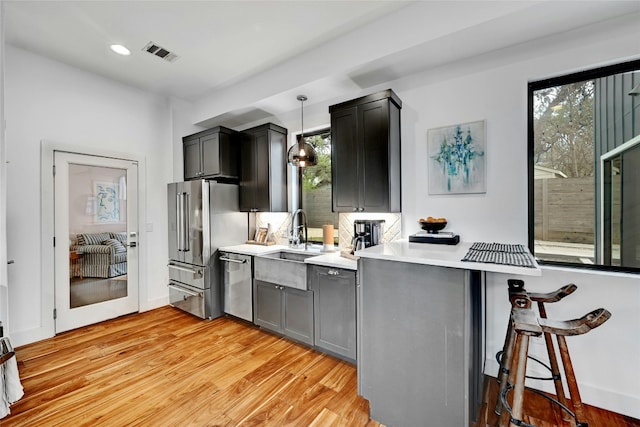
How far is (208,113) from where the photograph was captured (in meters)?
4.07

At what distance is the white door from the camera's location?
326 centimetres

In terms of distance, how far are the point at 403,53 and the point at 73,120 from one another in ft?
12.4

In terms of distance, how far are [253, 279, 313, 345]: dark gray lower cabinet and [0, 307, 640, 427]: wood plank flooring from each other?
146mm

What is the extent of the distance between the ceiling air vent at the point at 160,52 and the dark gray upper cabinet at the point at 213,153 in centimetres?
93

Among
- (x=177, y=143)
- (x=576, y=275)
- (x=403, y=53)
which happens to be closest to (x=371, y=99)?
(x=403, y=53)

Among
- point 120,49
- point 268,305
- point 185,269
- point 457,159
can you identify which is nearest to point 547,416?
point 457,159

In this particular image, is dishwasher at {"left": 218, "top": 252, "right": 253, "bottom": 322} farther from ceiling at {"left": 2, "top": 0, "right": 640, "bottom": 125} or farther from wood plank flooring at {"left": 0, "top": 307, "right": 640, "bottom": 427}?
ceiling at {"left": 2, "top": 0, "right": 640, "bottom": 125}

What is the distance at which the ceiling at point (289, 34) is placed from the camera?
2074 mm

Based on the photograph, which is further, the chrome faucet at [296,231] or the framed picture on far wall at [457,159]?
the chrome faucet at [296,231]

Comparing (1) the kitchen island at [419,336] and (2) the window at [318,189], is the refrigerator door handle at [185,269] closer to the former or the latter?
(2) the window at [318,189]

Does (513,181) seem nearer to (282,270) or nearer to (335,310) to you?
(335,310)

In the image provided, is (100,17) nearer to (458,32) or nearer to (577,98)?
(458,32)

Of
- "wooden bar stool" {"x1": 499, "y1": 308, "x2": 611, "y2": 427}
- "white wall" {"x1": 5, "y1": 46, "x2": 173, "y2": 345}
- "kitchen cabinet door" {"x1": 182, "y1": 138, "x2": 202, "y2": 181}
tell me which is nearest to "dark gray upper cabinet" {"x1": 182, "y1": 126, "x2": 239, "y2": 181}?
→ "kitchen cabinet door" {"x1": 182, "y1": 138, "x2": 202, "y2": 181}

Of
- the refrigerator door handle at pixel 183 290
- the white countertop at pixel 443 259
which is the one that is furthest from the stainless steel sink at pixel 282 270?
the white countertop at pixel 443 259
